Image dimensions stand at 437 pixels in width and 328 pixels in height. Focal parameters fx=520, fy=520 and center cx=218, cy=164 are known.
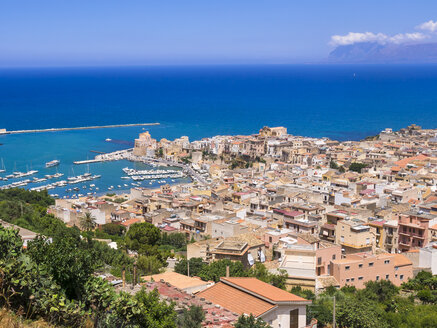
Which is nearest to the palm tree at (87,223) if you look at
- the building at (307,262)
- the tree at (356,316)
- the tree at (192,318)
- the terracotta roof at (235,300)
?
the building at (307,262)

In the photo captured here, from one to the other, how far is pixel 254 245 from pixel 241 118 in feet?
197

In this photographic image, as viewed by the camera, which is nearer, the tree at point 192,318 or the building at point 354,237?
the tree at point 192,318

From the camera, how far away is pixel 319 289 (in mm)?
13141

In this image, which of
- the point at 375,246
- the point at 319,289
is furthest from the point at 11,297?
the point at 375,246

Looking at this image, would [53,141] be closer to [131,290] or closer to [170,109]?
[170,109]

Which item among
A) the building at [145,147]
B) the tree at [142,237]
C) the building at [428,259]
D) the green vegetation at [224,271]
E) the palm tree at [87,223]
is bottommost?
the building at [145,147]

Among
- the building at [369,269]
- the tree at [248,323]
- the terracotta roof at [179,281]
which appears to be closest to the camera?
the tree at [248,323]

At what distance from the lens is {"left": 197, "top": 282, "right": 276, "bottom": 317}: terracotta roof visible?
8008 mm

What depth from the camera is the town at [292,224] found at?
349 inches

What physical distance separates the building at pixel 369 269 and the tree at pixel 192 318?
7.37 metres

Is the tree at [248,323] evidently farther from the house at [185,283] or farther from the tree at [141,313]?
the house at [185,283]

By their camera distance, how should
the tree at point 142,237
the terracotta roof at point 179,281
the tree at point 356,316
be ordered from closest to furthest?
the tree at point 356,316
the terracotta roof at point 179,281
the tree at point 142,237

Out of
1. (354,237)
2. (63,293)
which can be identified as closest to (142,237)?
(354,237)

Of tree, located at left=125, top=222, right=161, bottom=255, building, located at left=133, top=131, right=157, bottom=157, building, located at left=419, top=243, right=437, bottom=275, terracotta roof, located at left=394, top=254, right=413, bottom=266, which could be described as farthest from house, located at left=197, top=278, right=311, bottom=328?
building, located at left=133, top=131, right=157, bottom=157
